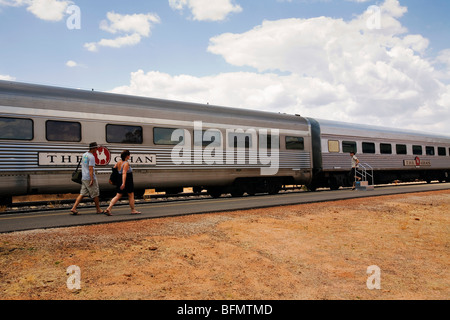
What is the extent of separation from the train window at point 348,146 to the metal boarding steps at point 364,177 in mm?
1012

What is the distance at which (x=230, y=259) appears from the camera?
482 cm

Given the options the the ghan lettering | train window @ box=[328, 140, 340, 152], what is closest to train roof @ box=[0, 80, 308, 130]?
the the ghan lettering

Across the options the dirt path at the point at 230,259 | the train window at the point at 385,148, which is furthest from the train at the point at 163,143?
the dirt path at the point at 230,259

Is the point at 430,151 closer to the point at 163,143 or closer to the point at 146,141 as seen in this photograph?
the point at 163,143

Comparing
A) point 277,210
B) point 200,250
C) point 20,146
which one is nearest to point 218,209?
point 277,210

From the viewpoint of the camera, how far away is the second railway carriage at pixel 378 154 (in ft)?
57.7

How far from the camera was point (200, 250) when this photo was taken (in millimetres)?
5203

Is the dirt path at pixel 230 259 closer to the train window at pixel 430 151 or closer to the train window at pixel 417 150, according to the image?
the train window at pixel 417 150

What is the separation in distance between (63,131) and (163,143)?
3.17 metres

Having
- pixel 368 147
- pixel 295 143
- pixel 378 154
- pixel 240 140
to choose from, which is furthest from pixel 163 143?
pixel 378 154

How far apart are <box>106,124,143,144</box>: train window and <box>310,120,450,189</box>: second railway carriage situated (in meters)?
9.06
